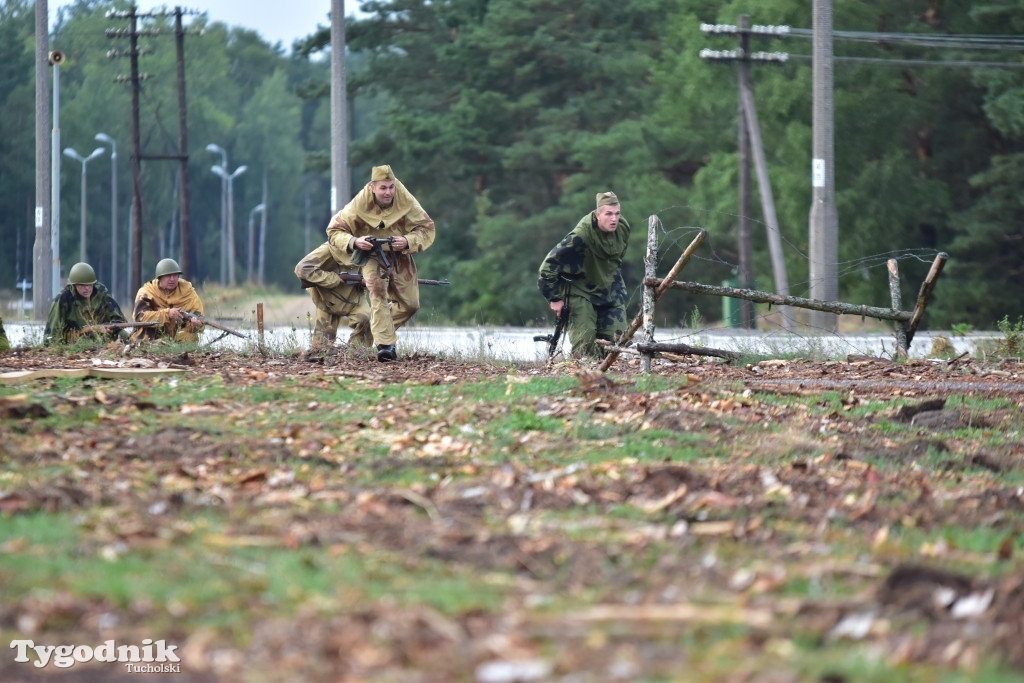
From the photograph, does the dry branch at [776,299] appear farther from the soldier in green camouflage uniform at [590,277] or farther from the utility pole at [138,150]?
the utility pole at [138,150]

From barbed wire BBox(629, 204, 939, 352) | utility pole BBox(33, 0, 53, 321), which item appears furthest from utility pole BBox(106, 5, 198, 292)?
barbed wire BBox(629, 204, 939, 352)

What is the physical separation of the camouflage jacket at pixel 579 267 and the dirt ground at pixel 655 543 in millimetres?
3434

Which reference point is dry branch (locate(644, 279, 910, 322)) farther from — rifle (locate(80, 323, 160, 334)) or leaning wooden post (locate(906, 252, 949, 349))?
rifle (locate(80, 323, 160, 334))

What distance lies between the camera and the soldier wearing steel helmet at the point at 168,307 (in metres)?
15.5

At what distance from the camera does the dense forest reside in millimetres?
32344

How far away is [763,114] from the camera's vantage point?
3466 centimetres

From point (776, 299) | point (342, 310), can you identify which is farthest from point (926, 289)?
point (342, 310)

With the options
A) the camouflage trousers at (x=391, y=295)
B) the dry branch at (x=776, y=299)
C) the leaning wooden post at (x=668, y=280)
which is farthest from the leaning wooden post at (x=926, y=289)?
the camouflage trousers at (x=391, y=295)

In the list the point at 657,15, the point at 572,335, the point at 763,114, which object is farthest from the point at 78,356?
the point at 657,15

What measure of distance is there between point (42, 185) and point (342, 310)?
16994 mm

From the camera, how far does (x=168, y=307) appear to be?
52.1ft

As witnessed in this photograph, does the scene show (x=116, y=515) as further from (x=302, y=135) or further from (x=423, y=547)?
(x=302, y=135)

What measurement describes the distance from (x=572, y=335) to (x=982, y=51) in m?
21.2

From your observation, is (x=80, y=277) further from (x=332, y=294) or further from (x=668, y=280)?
(x=668, y=280)
